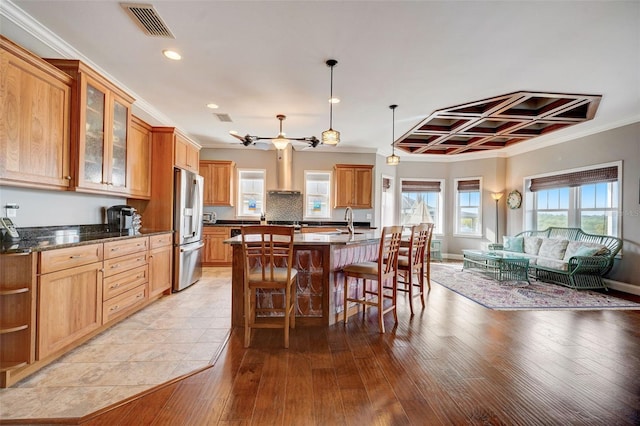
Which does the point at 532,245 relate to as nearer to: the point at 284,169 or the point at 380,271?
the point at 380,271

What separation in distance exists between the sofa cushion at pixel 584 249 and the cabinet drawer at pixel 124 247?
637 centimetres

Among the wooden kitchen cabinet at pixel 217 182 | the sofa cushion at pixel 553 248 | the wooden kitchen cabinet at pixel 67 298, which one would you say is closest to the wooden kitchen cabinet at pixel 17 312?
the wooden kitchen cabinet at pixel 67 298

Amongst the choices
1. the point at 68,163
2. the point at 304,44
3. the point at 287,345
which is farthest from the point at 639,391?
the point at 68,163

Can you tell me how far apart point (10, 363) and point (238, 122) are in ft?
13.7

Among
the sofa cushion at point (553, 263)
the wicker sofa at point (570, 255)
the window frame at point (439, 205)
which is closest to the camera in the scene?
the wicker sofa at point (570, 255)

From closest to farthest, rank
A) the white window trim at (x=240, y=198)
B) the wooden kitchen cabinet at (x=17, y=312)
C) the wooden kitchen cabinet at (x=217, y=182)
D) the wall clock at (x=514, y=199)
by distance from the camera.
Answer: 1. the wooden kitchen cabinet at (x=17, y=312)
2. the wooden kitchen cabinet at (x=217, y=182)
3. the wall clock at (x=514, y=199)
4. the white window trim at (x=240, y=198)

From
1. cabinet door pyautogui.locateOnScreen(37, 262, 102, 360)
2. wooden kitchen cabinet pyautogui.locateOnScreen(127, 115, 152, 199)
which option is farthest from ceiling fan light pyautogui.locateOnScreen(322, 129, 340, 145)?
cabinet door pyautogui.locateOnScreen(37, 262, 102, 360)

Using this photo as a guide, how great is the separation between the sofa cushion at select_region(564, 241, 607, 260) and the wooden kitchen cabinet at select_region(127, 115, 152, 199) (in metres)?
6.70

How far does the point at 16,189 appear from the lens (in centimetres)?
239

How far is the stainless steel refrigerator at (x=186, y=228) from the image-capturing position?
13.9 feet

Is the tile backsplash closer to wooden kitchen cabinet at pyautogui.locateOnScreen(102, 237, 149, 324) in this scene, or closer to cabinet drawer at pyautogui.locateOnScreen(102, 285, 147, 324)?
wooden kitchen cabinet at pyautogui.locateOnScreen(102, 237, 149, 324)

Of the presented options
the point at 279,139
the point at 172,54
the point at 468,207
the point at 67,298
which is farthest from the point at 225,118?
the point at 468,207

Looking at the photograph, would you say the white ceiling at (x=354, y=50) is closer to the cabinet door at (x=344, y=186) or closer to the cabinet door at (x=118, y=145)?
the cabinet door at (x=118, y=145)

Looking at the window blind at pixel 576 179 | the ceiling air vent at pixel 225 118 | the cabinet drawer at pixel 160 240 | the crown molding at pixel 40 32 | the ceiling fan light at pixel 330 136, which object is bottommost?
the cabinet drawer at pixel 160 240
